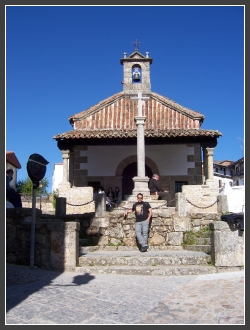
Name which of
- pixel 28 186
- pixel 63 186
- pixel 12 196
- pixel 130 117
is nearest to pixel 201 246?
pixel 12 196

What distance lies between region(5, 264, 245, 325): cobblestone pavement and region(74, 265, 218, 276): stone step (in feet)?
0.48

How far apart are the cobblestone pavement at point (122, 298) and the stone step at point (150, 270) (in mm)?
147

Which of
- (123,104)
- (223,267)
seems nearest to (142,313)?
(223,267)

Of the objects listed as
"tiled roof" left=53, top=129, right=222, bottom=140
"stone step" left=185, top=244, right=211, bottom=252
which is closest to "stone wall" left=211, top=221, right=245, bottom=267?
"stone step" left=185, top=244, right=211, bottom=252

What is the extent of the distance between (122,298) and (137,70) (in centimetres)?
1431

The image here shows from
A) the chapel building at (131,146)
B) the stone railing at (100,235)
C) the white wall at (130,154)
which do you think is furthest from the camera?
the white wall at (130,154)

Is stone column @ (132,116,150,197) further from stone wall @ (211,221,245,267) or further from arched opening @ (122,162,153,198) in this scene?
arched opening @ (122,162,153,198)

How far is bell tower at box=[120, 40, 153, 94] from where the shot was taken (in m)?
17.1

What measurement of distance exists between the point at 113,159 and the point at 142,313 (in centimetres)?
1159

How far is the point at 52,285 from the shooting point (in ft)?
15.7

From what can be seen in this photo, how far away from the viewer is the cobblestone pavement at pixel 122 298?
11.3 feet

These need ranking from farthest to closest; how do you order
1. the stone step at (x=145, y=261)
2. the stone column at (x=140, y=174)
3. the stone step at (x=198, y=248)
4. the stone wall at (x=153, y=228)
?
the stone column at (x=140, y=174) < the stone wall at (x=153, y=228) < the stone step at (x=198, y=248) < the stone step at (x=145, y=261)

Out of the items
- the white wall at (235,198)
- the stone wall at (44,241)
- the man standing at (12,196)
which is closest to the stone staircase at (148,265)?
the stone wall at (44,241)

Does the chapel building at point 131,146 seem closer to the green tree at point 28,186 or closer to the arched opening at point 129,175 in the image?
the arched opening at point 129,175
